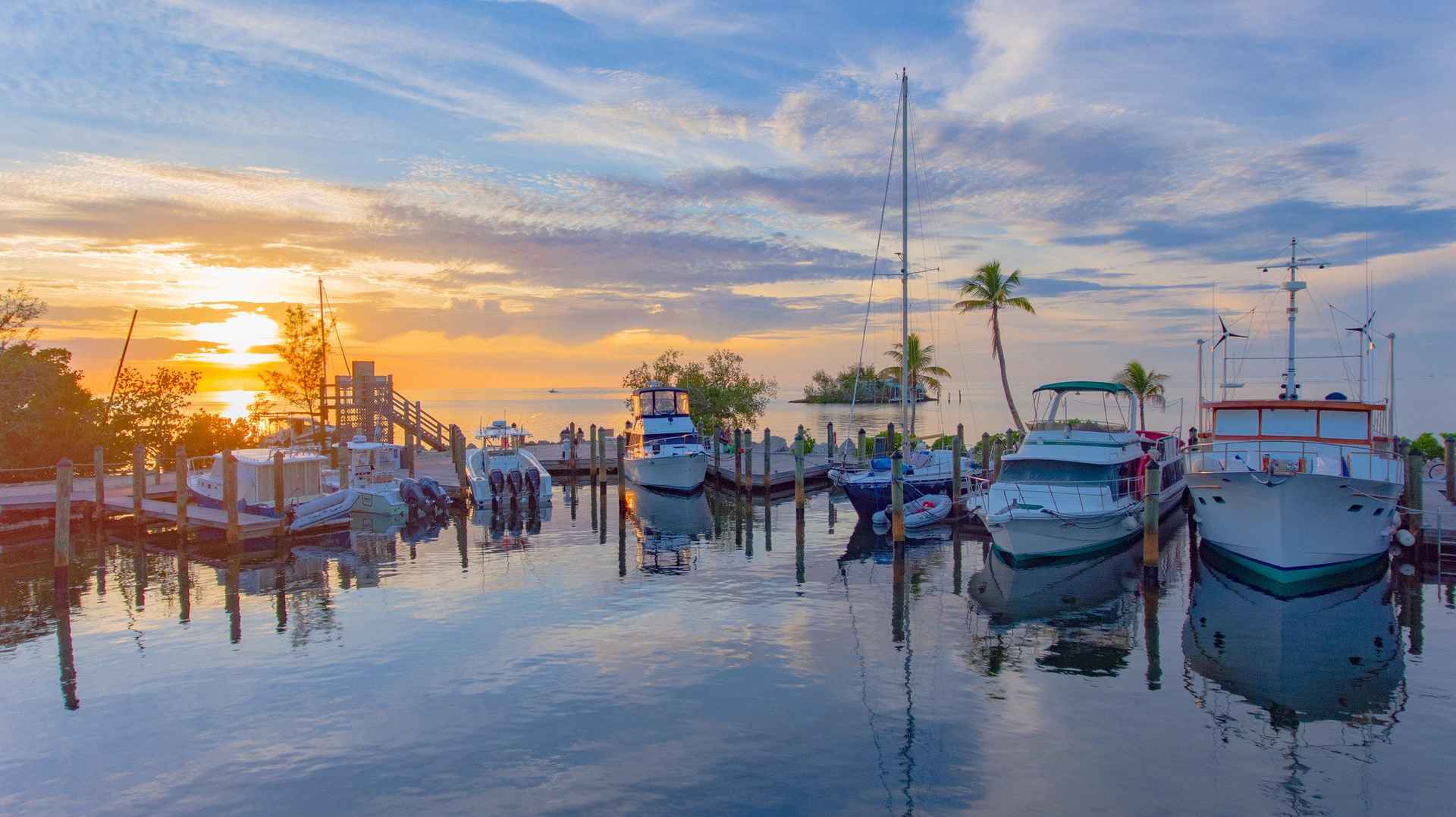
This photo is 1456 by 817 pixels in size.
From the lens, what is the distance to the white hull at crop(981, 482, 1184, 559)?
21.5 meters

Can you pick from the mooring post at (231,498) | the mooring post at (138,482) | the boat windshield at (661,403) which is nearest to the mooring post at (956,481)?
the boat windshield at (661,403)

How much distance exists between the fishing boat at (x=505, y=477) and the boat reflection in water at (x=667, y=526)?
3688 mm

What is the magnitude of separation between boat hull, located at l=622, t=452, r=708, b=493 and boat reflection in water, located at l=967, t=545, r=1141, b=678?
15.5 m

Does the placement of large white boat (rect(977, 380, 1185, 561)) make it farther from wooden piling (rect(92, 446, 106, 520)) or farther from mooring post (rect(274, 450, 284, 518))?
wooden piling (rect(92, 446, 106, 520))

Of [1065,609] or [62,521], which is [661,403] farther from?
[1065,609]

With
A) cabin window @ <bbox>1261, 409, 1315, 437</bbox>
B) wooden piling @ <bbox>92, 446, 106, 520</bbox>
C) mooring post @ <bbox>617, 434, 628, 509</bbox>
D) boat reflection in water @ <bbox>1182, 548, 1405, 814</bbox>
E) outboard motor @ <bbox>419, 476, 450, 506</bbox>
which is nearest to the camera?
boat reflection in water @ <bbox>1182, 548, 1405, 814</bbox>

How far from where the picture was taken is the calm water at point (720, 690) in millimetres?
10195

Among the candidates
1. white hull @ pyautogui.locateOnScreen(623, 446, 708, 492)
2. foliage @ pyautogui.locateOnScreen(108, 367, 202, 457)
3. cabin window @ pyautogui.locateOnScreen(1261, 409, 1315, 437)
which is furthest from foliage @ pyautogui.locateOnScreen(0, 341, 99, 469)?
cabin window @ pyautogui.locateOnScreen(1261, 409, 1315, 437)

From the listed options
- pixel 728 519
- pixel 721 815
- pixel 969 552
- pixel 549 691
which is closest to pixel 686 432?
pixel 728 519

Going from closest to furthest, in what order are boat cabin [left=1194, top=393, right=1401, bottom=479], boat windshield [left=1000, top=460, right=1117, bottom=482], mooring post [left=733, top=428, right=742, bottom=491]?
boat cabin [left=1194, top=393, right=1401, bottom=479] < boat windshield [left=1000, top=460, right=1117, bottom=482] < mooring post [left=733, top=428, right=742, bottom=491]

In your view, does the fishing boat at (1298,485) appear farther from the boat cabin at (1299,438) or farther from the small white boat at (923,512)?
the small white boat at (923,512)

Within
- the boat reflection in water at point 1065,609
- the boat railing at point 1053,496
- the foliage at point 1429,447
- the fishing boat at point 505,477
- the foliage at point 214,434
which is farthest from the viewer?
the foliage at point 214,434

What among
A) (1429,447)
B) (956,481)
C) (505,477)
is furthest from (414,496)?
(1429,447)

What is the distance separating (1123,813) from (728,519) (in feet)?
70.8
